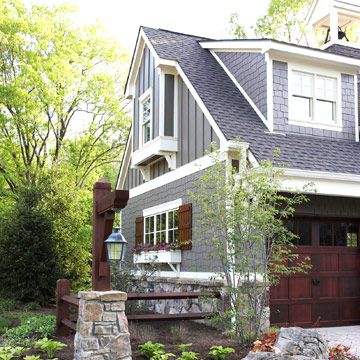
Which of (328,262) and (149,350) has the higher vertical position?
(328,262)

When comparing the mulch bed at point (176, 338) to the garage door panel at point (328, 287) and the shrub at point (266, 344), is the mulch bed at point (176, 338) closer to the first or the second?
the shrub at point (266, 344)

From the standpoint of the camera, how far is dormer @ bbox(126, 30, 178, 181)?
12.3 m

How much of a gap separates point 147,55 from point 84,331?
8.87 m

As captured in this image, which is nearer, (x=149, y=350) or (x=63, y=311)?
(x=149, y=350)

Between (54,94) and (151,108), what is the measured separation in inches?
284

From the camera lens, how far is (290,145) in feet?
33.0

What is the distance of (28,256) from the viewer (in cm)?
1345

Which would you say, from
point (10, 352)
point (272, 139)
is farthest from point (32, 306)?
point (272, 139)

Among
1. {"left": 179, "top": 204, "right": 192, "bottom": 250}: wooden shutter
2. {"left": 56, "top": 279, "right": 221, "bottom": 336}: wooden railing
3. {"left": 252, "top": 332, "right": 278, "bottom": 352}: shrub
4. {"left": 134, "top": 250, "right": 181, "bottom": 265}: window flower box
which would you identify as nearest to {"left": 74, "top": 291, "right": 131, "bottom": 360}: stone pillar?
{"left": 56, "top": 279, "right": 221, "bottom": 336}: wooden railing

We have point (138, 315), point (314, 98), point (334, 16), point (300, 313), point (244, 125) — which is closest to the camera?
point (138, 315)

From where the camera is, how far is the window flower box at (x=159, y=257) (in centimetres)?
1160

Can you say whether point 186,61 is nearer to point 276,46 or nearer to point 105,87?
point 276,46

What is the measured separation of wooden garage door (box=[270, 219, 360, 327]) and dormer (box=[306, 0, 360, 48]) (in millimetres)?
6172

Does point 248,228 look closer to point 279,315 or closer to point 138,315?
point 138,315
